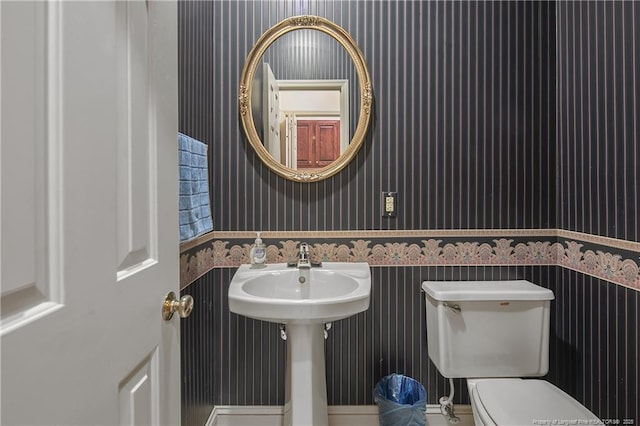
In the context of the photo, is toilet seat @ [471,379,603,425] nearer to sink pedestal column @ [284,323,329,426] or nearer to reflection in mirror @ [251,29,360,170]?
sink pedestal column @ [284,323,329,426]

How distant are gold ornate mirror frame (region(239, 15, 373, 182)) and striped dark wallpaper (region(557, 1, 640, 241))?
91 centimetres

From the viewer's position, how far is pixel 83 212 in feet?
1.60

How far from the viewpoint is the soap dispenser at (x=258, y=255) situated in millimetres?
1753

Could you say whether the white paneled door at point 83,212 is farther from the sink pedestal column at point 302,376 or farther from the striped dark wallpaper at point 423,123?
the striped dark wallpaper at point 423,123

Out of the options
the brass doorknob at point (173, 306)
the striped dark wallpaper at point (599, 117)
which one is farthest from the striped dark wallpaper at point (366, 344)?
the brass doorknob at point (173, 306)

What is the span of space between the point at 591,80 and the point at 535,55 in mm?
334

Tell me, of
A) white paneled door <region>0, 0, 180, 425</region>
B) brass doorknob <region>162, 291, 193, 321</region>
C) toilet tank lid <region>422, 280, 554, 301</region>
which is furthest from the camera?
toilet tank lid <region>422, 280, 554, 301</region>

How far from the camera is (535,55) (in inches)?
72.7

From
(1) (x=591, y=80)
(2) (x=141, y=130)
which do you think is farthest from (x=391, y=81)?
(2) (x=141, y=130)

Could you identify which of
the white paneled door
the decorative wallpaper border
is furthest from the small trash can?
the white paneled door

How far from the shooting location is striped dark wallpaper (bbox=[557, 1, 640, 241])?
1396 millimetres

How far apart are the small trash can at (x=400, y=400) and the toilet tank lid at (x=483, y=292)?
475mm

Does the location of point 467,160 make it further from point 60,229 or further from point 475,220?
point 60,229

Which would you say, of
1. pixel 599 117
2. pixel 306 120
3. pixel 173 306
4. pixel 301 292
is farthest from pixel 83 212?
pixel 599 117
